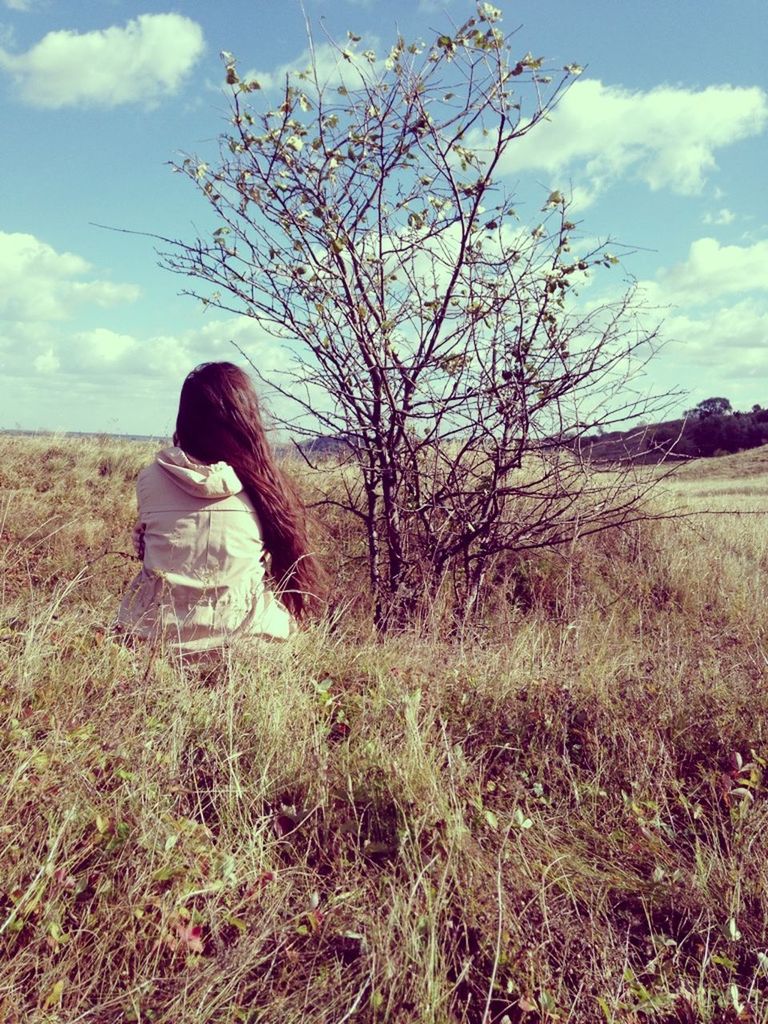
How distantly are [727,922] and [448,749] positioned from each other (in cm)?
97

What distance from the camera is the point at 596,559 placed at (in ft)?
24.9

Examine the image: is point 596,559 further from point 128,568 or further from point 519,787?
point 519,787

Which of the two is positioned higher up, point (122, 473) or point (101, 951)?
point (122, 473)

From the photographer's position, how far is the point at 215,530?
A: 362 centimetres

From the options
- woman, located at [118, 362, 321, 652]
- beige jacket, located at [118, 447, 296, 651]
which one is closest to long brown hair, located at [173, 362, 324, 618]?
woman, located at [118, 362, 321, 652]

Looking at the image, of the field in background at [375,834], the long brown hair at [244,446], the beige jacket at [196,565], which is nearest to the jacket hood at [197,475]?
the beige jacket at [196,565]

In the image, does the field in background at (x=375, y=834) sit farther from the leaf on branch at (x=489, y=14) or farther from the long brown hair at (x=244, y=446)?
the leaf on branch at (x=489, y=14)

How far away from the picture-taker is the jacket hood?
139 inches

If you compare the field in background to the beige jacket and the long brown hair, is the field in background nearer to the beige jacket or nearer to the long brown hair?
the beige jacket

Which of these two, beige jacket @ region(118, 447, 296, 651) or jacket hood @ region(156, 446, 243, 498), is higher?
jacket hood @ region(156, 446, 243, 498)

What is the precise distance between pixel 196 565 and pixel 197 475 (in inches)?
17.3

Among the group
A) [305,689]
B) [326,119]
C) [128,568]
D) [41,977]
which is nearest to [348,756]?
[305,689]

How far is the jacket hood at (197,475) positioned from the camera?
352cm

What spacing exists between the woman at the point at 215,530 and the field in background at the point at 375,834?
230 mm
